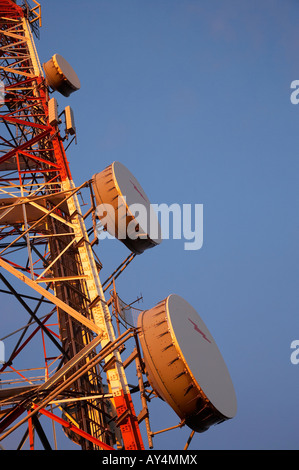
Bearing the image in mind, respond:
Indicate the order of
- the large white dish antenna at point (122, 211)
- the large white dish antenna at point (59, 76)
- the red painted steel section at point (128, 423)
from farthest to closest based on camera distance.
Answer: the large white dish antenna at point (59, 76) < the large white dish antenna at point (122, 211) < the red painted steel section at point (128, 423)

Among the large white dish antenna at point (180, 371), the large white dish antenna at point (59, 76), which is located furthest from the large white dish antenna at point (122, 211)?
the large white dish antenna at point (59, 76)

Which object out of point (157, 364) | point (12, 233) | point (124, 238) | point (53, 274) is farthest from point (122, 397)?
point (12, 233)

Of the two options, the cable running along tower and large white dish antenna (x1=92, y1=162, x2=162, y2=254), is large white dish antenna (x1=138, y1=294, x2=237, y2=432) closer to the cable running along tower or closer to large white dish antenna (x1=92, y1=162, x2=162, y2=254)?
the cable running along tower

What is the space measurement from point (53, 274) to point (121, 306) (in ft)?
12.9

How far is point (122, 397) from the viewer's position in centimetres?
1091

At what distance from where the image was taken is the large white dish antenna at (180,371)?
9.91 meters

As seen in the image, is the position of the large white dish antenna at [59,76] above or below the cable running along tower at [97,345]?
above

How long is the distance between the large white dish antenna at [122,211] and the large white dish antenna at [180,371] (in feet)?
10.2

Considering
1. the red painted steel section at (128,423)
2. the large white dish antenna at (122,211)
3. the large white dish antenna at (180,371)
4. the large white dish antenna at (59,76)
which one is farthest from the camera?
the large white dish antenna at (59,76)

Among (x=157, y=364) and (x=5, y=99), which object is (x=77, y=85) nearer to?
(x=5, y=99)

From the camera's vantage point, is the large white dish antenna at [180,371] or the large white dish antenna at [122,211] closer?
the large white dish antenna at [180,371]

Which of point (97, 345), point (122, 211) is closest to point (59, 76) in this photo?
point (122, 211)

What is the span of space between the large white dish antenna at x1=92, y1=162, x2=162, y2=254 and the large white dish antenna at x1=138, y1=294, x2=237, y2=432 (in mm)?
3120

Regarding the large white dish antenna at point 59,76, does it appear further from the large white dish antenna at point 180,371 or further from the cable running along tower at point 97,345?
the large white dish antenna at point 180,371
